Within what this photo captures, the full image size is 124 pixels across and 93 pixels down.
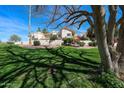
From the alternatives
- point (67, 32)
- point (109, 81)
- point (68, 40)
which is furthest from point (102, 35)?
point (68, 40)

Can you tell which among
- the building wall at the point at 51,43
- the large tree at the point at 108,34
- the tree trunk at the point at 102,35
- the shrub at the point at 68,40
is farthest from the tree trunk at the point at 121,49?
the shrub at the point at 68,40

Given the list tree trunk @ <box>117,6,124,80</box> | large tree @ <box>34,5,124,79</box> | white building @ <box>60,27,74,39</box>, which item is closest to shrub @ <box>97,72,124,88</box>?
large tree @ <box>34,5,124,79</box>

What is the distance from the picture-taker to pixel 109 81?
370 centimetres

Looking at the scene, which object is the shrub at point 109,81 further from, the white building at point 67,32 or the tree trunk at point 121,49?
the white building at point 67,32

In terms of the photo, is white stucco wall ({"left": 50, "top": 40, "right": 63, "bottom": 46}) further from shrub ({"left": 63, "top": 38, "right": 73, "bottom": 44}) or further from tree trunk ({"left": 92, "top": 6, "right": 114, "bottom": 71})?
tree trunk ({"left": 92, "top": 6, "right": 114, "bottom": 71})

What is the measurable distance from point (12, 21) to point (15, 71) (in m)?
1.89

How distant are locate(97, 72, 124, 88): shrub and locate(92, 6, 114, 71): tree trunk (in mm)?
164

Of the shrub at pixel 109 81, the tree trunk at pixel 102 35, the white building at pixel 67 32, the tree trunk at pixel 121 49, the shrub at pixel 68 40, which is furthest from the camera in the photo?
the shrub at pixel 68 40

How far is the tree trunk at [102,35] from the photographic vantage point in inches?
136

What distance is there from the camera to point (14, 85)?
3.57 meters

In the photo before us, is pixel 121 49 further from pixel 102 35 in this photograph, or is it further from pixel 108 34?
pixel 102 35

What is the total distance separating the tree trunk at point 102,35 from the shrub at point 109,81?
164 mm
